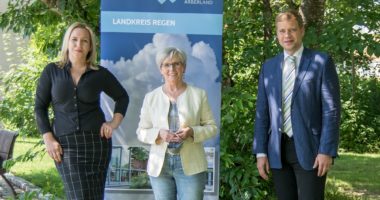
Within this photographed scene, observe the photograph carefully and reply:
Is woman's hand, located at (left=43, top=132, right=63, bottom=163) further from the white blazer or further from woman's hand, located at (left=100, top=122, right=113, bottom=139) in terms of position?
the white blazer

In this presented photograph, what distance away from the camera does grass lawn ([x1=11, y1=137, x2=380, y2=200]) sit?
297 inches

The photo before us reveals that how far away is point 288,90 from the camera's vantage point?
337cm

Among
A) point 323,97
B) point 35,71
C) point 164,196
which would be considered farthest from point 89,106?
point 35,71

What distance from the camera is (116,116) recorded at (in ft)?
12.3

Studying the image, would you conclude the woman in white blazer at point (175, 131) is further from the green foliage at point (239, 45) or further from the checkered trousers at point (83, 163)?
the green foliage at point (239, 45)

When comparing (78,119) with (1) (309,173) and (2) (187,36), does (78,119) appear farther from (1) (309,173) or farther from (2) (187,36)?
(1) (309,173)

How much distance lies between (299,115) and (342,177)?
667cm

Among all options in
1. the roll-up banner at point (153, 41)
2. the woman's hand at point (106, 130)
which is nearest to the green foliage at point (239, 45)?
the roll-up banner at point (153, 41)

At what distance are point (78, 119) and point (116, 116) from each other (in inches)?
13.0

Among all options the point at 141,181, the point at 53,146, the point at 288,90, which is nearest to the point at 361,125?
the point at 141,181

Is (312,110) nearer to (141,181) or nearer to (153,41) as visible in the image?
(153,41)

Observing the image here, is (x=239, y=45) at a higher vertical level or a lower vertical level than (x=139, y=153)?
higher

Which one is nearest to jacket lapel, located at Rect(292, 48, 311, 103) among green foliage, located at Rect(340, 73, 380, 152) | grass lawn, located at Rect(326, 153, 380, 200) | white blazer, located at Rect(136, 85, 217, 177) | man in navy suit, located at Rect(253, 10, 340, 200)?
man in navy suit, located at Rect(253, 10, 340, 200)

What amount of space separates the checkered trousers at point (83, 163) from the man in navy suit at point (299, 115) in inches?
41.1
